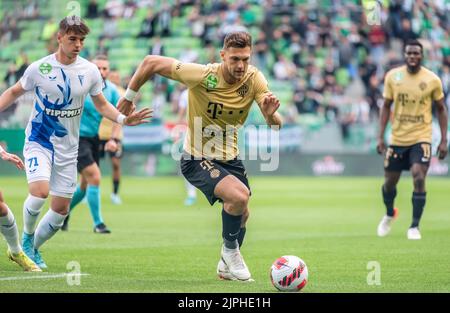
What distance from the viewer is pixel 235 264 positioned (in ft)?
30.4

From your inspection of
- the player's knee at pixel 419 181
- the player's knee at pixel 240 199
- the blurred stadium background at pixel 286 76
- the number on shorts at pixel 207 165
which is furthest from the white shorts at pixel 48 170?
the blurred stadium background at pixel 286 76

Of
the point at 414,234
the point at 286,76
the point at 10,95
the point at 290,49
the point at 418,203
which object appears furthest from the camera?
the point at 290,49

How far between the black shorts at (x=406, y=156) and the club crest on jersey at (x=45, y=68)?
20.7 ft

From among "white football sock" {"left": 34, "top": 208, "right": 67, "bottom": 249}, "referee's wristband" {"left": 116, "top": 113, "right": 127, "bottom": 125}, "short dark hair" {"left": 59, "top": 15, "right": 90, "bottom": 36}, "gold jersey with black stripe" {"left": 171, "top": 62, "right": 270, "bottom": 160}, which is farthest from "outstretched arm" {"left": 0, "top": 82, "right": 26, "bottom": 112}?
"gold jersey with black stripe" {"left": 171, "top": 62, "right": 270, "bottom": 160}

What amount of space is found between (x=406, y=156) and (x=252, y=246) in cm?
293

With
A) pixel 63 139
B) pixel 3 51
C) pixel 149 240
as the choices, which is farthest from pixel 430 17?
pixel 63 139

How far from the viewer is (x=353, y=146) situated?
3059 cm

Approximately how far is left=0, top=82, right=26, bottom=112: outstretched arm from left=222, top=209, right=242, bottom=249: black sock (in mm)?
2278

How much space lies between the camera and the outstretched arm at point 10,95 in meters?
9.44

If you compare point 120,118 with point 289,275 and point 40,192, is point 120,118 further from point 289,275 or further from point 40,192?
point 289,275

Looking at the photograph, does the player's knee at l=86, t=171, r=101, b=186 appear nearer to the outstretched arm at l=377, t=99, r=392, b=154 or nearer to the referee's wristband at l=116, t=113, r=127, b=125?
the outstretched arm at l=377, t=99, r=392, b=154

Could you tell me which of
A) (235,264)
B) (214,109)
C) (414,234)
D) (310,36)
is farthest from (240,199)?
(310,36)

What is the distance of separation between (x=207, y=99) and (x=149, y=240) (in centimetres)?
462

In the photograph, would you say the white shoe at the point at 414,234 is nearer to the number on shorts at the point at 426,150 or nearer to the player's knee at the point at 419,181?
the player's knee at the point at 419,181
